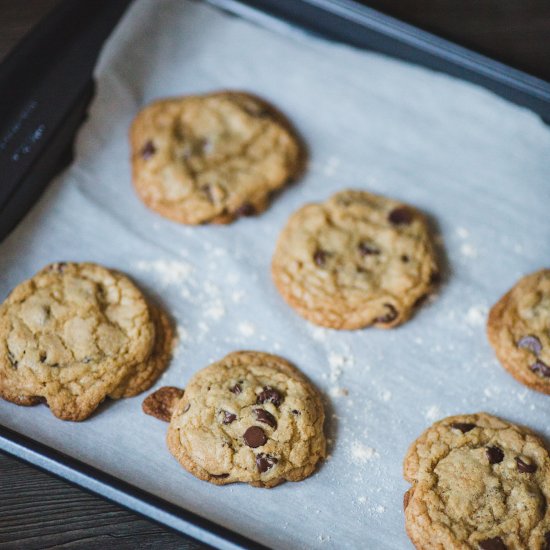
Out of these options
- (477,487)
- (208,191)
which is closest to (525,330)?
(477,487)

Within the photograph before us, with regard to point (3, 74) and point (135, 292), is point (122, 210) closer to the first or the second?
point (135, 292)

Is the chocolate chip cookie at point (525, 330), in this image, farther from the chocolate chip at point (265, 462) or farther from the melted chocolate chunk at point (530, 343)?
the chocolate chip at point (265, 462)

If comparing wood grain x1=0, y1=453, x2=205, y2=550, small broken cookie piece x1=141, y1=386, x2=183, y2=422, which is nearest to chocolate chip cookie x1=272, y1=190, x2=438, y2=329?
small broken cookie piece x1=141, y1=386, x2=183, y2=422

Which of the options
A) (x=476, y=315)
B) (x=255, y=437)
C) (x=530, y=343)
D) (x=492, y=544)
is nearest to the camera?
(x=492, y=544)

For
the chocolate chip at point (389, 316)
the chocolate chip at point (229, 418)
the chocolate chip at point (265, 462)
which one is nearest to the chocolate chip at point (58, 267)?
the chocolate chip at point (229, 418)

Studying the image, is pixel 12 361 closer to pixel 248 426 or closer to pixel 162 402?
pixel 162 402

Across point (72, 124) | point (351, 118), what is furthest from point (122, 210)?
point (351, 118)
